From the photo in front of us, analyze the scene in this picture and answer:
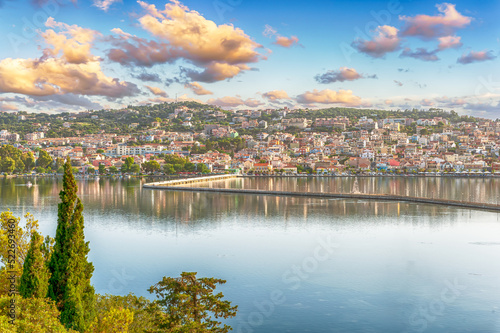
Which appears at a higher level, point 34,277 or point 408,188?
point 34,277

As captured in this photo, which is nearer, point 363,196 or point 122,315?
point 122,315

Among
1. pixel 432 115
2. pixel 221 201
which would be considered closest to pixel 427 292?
pixel 221 201

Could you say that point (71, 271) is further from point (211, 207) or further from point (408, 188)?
point (408, 188)

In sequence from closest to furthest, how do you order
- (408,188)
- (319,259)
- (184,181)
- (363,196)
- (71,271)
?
(71,271), (319,259), (363,196), (408,188), (184,181)

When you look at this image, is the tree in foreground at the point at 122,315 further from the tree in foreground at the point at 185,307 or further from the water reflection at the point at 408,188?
the water reflection at the point at 408,188

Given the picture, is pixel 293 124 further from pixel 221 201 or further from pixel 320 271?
pixel 320 271

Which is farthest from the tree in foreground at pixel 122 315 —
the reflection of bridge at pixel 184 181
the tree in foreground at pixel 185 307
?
the reflection of bridge at pixel 184 181

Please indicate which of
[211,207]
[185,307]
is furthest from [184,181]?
[185,307]
